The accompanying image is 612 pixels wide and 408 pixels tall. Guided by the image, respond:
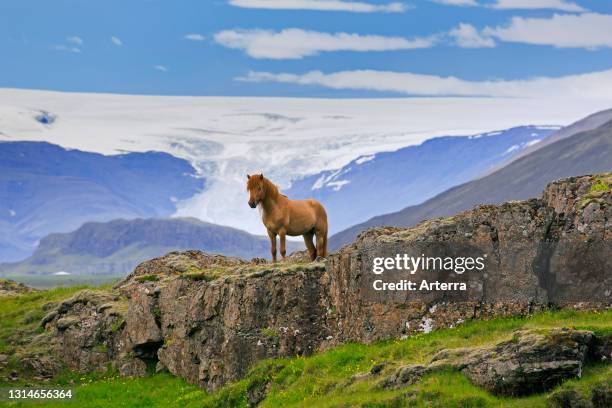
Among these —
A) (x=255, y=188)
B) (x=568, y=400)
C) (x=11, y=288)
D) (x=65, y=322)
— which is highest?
(x=255, y=188)

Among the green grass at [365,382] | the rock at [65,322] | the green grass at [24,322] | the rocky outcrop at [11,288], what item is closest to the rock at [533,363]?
the green grass at [365,382]

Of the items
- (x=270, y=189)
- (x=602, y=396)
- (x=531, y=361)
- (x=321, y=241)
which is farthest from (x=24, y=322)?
(x=602, y=396)

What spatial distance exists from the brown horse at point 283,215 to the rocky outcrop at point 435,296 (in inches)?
A: 92.3

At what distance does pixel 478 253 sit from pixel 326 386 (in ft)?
23.5

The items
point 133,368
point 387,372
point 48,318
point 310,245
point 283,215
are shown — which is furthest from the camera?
point 48,318

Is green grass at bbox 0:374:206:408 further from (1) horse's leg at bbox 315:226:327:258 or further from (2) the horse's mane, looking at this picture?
(2) the horse's mane

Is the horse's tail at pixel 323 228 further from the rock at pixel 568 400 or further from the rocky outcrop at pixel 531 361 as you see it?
the rock at pixel 568 400

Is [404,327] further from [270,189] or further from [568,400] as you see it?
[270,189]

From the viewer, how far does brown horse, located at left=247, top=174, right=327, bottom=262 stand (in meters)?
40.8

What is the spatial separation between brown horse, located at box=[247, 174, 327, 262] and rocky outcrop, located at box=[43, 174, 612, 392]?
2345mm

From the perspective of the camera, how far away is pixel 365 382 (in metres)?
29.3

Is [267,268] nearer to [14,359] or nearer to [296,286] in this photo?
[296,286]

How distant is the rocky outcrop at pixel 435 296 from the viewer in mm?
26984

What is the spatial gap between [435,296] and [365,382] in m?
5.35
